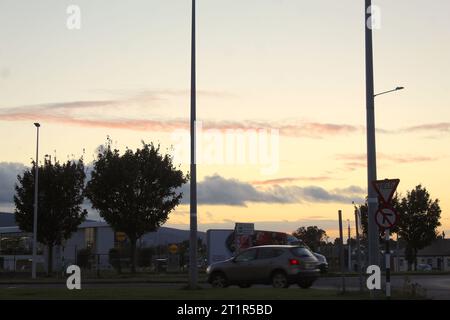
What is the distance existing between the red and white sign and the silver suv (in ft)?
24.8

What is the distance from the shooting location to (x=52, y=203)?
49219 millimetres

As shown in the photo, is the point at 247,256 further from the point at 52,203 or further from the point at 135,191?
the point at 52,203

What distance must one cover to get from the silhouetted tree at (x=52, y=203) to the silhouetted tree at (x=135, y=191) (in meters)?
4.06

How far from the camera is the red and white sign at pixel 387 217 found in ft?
59.5

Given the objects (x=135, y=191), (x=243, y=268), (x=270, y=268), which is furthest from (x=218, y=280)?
(x=135, y=191)

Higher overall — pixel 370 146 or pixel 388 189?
pixel 370 146

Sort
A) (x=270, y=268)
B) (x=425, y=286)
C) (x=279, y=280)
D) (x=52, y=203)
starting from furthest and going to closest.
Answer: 1. (x=52, y=203)
2. (x=425, y=286)
3. (x=270, y=268)
4. (x=279, y=280)

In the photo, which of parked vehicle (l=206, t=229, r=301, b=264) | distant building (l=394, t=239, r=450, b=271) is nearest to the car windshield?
parked vehicle (l=206, t=229, r=301, b=264)

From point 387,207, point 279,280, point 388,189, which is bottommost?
point 279,280

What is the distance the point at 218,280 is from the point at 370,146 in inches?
356

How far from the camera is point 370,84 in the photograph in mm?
20656
